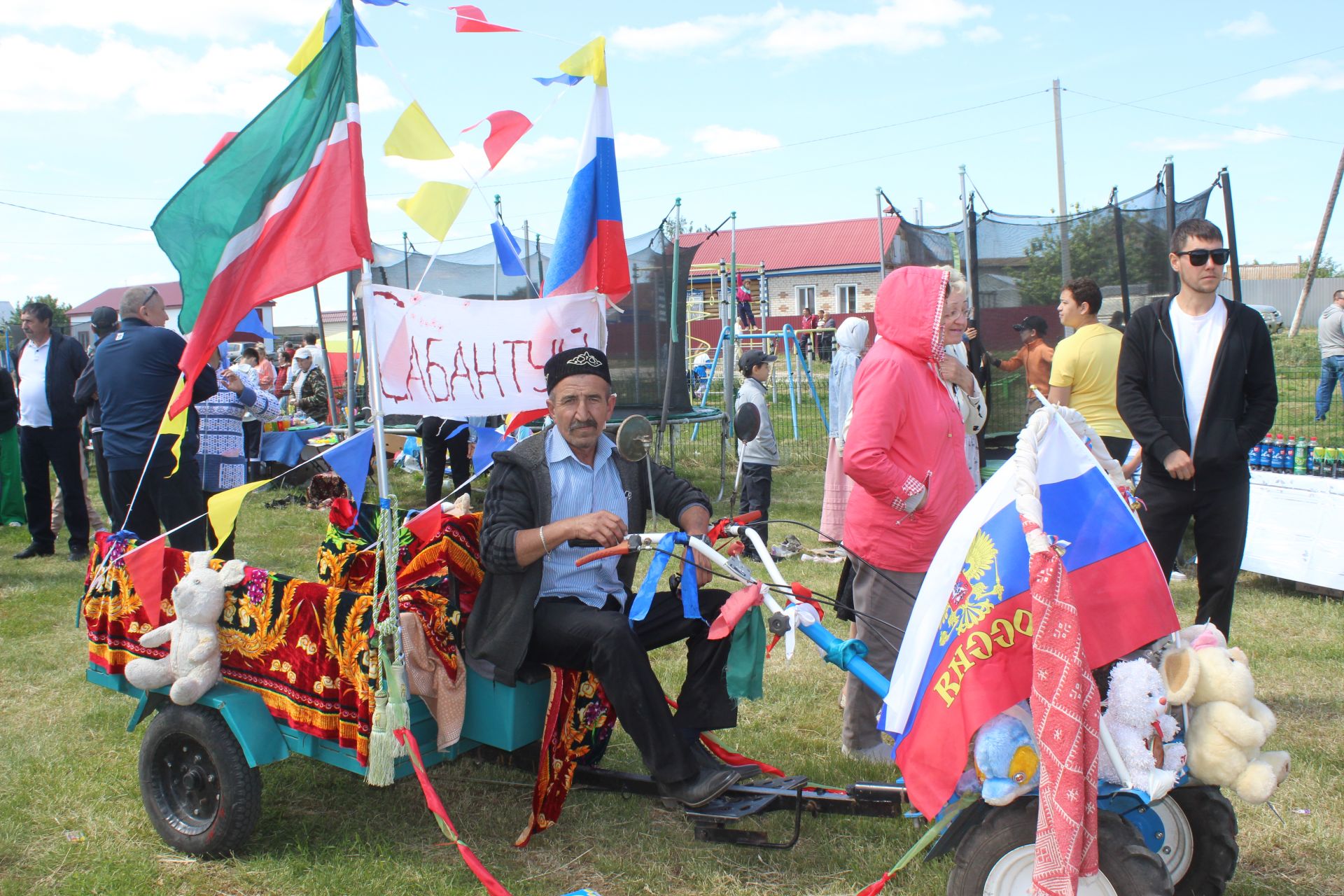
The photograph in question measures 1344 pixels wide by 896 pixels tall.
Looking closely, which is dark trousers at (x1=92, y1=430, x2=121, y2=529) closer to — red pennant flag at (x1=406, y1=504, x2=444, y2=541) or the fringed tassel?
red pennant flag at (x1=406, y1=504, x2=444, y2=541)

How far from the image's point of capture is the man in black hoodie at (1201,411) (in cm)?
417

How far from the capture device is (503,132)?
396 centimetres

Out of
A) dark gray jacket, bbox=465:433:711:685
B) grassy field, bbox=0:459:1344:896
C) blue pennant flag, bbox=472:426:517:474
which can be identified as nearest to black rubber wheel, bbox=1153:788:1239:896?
grassy field, bbox=0:459:1344:896

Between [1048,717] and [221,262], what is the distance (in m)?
2.78

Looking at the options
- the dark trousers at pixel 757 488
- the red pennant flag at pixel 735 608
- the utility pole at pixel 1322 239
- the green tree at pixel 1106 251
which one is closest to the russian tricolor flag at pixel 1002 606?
the red pennant flag at pixel 735 608

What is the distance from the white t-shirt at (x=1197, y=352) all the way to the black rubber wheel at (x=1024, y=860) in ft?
7.44

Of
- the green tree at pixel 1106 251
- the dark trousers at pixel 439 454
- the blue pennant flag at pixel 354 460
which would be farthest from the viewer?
the dark trousers at pixel 439 454

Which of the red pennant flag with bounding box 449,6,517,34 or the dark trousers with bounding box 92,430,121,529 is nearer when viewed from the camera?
the red pennant flag with bounding box 449,6,517,34

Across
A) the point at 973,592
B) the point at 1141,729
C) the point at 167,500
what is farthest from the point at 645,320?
the point at 1141,729

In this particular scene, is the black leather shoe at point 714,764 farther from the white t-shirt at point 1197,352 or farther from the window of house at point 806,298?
the window of house at point 806,298

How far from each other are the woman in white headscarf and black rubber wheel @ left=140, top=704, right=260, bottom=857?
14.3 feet

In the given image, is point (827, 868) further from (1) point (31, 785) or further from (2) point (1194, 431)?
(1) point (31, 785)

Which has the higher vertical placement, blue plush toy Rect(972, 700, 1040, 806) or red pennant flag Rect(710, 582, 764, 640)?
red pennant flag Rect(710, 582, 764, 640)

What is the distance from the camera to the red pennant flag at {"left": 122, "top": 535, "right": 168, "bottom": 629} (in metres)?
3.56
